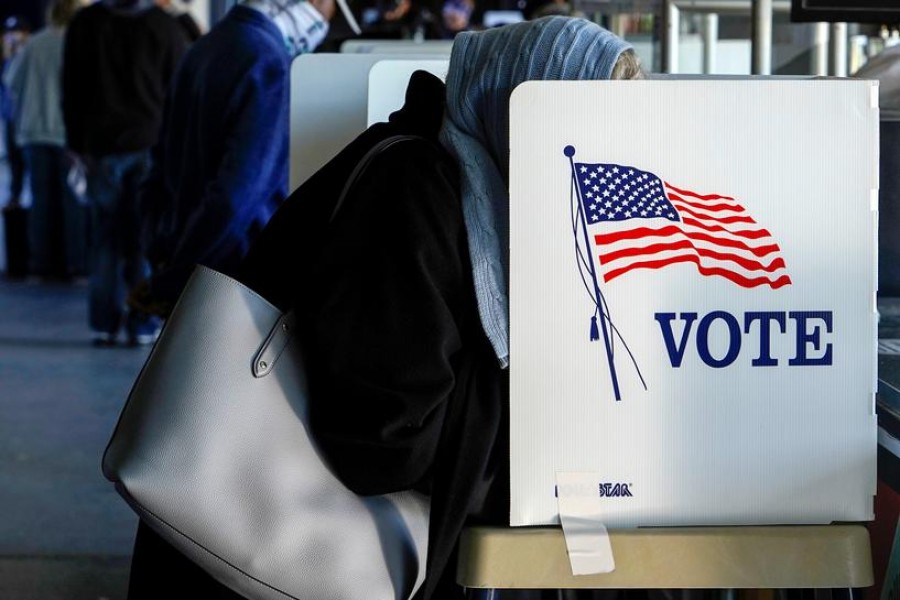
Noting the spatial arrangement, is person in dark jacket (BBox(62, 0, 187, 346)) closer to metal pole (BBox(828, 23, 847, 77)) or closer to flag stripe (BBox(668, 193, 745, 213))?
metal pole (BBox(828, 23, 847, 77))

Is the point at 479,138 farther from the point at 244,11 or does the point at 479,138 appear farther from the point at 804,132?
the point at 244,11

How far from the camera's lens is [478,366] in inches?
58.1

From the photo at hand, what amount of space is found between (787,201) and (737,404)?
21 centimetres

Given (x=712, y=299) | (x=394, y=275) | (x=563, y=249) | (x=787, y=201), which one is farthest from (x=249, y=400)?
(x=787, y=201)

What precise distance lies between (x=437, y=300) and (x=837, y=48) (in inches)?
86.6

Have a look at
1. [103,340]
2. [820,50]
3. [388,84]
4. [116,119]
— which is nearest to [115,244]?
[103,340]

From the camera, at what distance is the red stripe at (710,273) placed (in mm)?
1381

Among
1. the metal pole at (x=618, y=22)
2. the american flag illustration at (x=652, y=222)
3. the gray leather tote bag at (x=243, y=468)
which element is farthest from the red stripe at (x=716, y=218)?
the metal pole at (x=618, y=22)

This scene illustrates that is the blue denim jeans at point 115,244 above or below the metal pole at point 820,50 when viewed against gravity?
below

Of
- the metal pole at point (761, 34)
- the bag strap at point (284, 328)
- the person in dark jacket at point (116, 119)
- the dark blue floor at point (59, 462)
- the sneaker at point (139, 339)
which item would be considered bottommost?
the sneaker at point (139, 339)

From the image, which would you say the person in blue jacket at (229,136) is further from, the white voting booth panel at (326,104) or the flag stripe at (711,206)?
the flag stripe at (711,206)

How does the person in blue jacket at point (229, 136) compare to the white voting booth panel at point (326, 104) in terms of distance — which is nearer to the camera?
the white voting booth panel at point (326, 104)

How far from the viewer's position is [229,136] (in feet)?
10.3

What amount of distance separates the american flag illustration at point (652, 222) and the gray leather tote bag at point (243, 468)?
0.35 m
